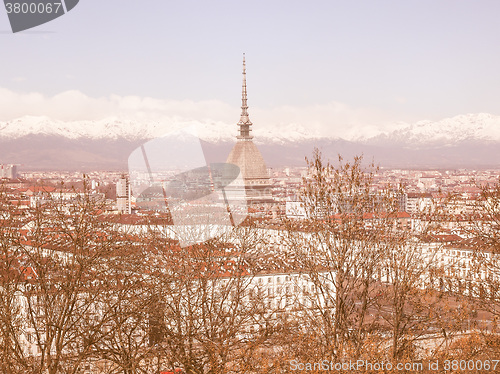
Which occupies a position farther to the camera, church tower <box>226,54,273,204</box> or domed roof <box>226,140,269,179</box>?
domed roof <box>226,140,269,179</box>

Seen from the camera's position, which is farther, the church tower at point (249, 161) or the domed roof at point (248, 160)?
the domed roof at point (248, 160)

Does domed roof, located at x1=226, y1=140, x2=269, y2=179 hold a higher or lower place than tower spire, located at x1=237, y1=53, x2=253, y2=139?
lower

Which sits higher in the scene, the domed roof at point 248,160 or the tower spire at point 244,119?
the tower spire at point 244,119

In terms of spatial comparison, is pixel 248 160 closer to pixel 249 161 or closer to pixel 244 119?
pixel 249 161

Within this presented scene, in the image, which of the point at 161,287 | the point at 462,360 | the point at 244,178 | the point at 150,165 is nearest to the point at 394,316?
the point at 462,360

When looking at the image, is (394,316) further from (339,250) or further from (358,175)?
(358,175)

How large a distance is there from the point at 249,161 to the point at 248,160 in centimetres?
17

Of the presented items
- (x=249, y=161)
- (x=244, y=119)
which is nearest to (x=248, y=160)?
(x=249, y=161)

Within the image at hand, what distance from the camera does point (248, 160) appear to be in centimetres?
8006

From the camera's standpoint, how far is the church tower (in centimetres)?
7700

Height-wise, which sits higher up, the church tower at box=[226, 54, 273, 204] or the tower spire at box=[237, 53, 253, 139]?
the tower spire at box=[237, 53, 253, 139]

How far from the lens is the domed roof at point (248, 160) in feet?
260

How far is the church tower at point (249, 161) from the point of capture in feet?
253

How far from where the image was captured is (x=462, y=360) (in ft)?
32.6
